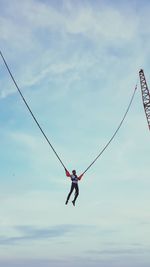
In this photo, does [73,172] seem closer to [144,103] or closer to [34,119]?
[34,119]

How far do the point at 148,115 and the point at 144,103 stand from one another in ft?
10.5

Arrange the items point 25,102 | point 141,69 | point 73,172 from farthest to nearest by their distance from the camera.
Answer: point 141,69 → point 73,172 → point 25,102

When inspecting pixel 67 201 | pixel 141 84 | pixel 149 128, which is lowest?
pixel 67 201

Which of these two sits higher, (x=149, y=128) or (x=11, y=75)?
(x=149, y=128)

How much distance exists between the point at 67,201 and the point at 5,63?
54.5 ft

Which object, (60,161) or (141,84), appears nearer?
(60,161)

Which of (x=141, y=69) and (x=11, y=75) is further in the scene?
(x=141, y=69)

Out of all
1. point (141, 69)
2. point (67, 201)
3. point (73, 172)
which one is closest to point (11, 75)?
point (73, 172)

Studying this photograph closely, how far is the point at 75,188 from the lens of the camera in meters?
47.2

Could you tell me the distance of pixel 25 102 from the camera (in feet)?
133

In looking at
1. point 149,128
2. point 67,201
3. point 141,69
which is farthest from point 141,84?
point 67,201

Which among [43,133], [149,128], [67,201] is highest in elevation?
[149,128]

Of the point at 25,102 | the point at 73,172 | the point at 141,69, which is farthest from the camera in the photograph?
the point at 141,69

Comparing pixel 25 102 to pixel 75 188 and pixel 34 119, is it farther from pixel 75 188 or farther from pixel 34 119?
pixel 75 188
